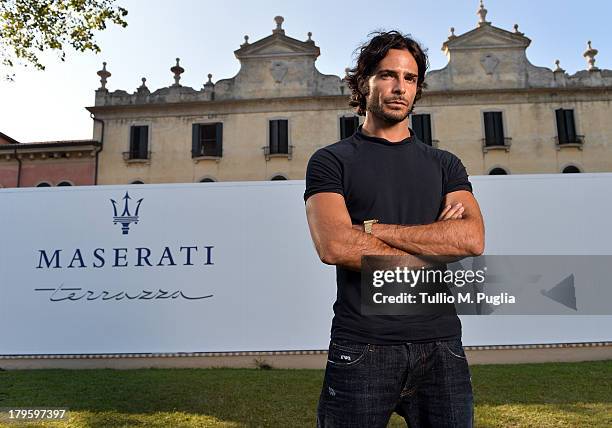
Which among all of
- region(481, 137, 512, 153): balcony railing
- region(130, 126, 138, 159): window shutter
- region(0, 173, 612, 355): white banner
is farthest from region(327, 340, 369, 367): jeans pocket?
region(130, 126, 138, 159): window shutter

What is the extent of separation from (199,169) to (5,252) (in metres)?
14.3

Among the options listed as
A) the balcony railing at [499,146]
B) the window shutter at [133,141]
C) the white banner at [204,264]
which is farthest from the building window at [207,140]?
the white banner at [204,264]

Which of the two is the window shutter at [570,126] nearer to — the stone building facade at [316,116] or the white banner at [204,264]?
the stone building facade at [316,116]

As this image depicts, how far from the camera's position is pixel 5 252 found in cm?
655

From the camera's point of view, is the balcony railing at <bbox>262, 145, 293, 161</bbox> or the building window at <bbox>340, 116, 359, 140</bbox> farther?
the balcony railing at <bbox>262, 145, 293, 161</bbox>

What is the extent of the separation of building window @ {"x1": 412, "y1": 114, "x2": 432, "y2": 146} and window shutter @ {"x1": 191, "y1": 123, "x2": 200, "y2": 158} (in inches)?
387

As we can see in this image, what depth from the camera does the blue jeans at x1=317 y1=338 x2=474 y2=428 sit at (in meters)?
1.42

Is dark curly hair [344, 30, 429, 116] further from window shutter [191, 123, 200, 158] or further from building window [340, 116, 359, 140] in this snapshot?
window shutter [191, 123, 200, 158]

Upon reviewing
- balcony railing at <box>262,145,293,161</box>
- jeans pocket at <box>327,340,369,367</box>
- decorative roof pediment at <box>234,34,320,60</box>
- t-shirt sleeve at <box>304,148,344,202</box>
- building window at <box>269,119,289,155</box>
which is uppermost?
decorative roof pediment at <box>234,34,320,60</box>

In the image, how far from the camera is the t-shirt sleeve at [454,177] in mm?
1709

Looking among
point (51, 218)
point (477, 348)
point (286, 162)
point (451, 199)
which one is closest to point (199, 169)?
point (286, 162)

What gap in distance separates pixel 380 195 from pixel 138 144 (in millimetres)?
Result: 21316

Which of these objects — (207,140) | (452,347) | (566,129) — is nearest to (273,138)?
(207,140)

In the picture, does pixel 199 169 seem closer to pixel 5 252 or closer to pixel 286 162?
pixel 286 162
